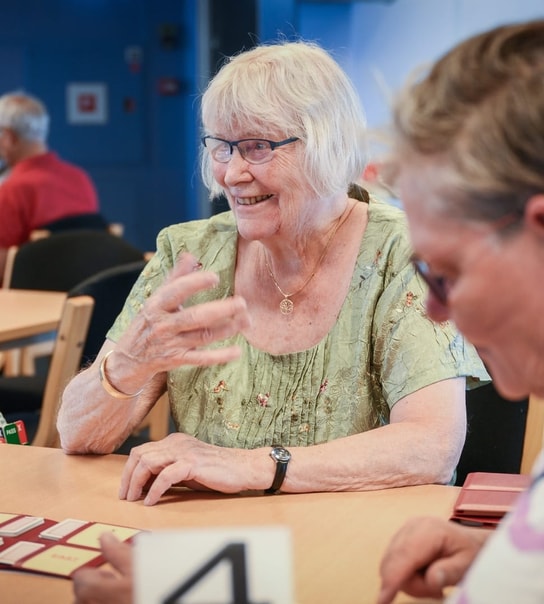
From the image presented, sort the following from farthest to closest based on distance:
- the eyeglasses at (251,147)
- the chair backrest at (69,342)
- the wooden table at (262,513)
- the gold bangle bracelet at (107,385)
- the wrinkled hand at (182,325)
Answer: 1. the chair backrest at (69,342)
2. the eyeglasses at (251,147)
3. the gold bangle bracelet at (107,385)
4. the wrinkled hand at (182,325)
5. the wooden table at (262,513)

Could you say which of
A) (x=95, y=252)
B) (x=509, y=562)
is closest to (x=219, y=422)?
(x=509, y=562)

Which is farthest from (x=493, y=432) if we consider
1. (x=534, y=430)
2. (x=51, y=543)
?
(x=51, y=543)

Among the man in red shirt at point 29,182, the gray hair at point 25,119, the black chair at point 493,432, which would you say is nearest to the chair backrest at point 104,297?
the black chair at point 493,432

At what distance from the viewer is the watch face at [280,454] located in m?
1.64

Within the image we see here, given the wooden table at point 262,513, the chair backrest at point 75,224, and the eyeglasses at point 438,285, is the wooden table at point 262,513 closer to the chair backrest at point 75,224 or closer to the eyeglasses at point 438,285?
the eyeglasses at point 438,285

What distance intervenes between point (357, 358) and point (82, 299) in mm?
1065

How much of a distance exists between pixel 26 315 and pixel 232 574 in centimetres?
255

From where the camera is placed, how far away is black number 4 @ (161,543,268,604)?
0.87 metres

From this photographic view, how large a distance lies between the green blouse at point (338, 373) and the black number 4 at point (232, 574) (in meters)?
0.97

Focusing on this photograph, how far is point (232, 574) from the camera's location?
2.89 feet

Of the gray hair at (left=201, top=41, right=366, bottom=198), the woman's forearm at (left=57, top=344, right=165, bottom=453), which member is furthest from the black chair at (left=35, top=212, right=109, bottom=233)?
the woman's forearm at (left=57, top=344, right=165, bottom=453)

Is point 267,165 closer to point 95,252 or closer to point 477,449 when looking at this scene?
point 477,449

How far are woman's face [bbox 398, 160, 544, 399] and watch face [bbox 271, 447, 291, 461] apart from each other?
633mm

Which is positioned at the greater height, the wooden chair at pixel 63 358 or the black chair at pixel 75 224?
the black chair at pixel 75 224
